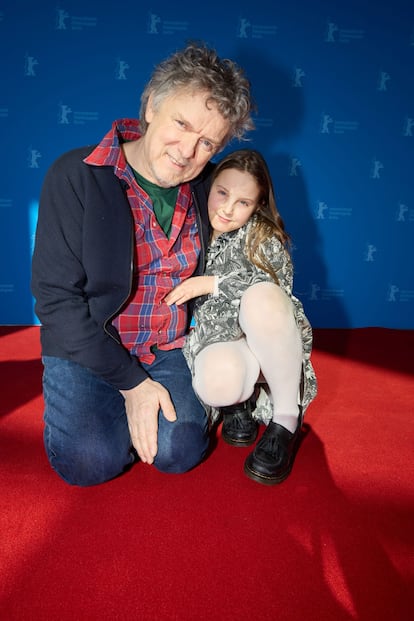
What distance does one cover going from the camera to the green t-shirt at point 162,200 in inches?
55.4

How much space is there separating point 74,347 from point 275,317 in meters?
0.56

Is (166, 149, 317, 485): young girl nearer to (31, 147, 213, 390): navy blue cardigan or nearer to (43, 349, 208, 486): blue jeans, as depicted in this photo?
(43, 349, 208, 486): blue jeans

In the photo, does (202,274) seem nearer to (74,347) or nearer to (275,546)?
(74,347)

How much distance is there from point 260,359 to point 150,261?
1.44ft

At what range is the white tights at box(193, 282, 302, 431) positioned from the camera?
136 centimetres

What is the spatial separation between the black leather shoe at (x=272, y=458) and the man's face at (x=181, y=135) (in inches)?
31.5

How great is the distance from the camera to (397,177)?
290 centimetres

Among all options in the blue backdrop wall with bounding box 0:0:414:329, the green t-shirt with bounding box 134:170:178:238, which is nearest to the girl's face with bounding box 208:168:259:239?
the green t-shirt with bounding box 134:170:178:238

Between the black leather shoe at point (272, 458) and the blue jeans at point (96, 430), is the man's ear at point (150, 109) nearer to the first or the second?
the blue jeans at point (96, 430)

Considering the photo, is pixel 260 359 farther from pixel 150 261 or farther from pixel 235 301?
pixel 150 261

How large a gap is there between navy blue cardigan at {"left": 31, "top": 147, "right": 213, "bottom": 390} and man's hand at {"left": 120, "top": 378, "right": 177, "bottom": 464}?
80 mm

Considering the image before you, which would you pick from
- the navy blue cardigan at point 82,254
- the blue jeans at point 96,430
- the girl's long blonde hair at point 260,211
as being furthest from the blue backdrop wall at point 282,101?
the blue jeans at point 96,430

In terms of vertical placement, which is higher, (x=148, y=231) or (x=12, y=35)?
(x=12, y=35)

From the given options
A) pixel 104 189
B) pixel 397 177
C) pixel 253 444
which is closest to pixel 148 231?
pixel 104 189
